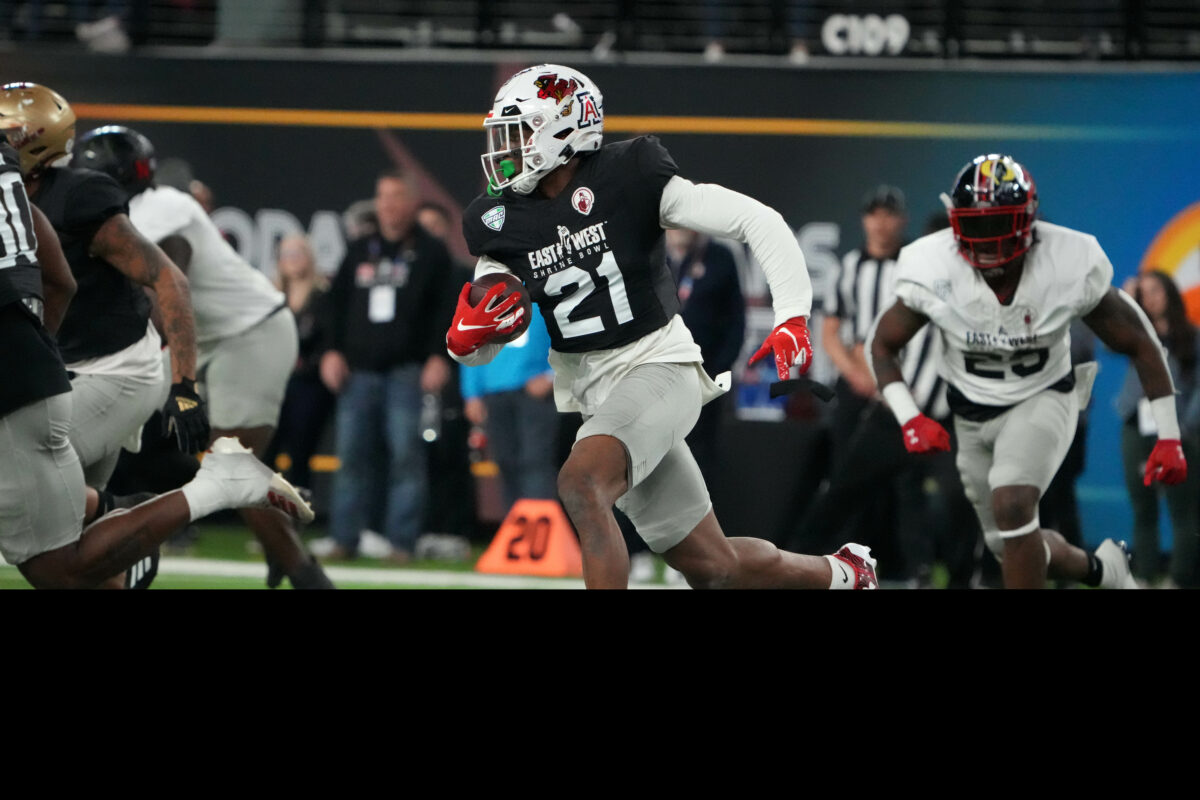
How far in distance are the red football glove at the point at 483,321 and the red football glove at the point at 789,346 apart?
2.16 feet

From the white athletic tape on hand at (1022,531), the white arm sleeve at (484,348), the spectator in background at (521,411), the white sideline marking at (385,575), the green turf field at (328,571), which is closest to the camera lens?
the white arm sleeve at (484,348)

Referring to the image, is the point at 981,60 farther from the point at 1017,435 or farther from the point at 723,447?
the point at 1017,435

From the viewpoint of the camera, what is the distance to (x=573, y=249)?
4.09 m

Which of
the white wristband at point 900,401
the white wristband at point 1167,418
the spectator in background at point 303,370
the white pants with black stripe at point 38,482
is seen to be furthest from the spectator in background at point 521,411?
the white pants with black stripe at point 38,482

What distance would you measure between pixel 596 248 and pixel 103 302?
5.39 feet

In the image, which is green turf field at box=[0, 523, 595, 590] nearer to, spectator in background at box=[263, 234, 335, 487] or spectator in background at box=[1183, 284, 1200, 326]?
spectator in background at box=[263, 234, 335, 487]

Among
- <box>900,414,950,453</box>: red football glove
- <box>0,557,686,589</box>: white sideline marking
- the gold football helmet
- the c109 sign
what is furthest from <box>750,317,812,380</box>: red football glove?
the c109 sign

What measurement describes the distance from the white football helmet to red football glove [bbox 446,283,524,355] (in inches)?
14.8

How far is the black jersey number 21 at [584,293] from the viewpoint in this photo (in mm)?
4086

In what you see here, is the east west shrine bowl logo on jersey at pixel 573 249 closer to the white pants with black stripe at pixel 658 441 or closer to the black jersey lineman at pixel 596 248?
the black jersey lineman at pixel 596 248

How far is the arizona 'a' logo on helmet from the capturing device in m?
4.86
